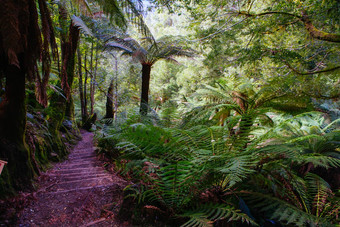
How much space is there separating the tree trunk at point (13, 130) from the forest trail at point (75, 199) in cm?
32

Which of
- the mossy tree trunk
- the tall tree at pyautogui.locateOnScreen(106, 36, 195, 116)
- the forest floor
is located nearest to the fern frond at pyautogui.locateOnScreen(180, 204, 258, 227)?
the forest floor

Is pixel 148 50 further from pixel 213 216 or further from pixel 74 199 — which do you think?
pixel 213 216

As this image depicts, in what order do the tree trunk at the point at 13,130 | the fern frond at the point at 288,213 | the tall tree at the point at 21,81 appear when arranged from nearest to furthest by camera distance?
the fern frond at the point at 288,213, the tall tree at the point at 21,81, the tree trunk at the point at 13,130

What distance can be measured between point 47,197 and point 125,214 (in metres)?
1.08

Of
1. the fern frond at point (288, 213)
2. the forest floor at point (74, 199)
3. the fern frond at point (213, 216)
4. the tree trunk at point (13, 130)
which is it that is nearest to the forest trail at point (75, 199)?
the forest floor at point (74, 199)

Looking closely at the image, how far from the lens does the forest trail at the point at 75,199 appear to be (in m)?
1.77

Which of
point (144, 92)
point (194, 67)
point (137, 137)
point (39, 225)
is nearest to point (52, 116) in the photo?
point (144, 92)

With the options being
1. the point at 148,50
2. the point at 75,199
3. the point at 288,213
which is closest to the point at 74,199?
the point at 75,199

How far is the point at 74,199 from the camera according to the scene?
2.18 meters

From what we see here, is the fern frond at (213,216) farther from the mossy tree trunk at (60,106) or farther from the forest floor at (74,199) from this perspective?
the mossy tree trunk at (60,106)

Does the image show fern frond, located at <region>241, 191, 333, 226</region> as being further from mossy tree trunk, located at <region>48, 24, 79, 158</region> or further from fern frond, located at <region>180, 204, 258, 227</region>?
mossy tree trunk, located at <region>48, 24, 79, 158</region>

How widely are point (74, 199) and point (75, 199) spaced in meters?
0.01

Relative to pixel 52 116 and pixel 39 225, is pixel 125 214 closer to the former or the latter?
pixel 39 225

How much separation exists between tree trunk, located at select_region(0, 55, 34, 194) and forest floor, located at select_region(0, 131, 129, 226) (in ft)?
0.96
